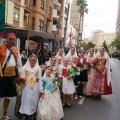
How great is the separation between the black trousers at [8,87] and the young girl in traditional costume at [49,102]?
0.67 metres

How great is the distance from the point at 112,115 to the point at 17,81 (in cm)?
312

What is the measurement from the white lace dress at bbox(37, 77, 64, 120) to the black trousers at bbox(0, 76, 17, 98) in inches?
26.3

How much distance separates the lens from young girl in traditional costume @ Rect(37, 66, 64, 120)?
605 cm

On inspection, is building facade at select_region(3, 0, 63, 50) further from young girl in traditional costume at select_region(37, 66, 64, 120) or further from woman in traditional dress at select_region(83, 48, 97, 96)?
young girl in traditional costume at select_region(37, 66, 64, 120)

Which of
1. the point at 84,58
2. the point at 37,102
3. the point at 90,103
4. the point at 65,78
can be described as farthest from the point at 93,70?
the point at 37,102

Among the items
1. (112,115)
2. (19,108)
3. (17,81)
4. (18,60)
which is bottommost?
(112,115)

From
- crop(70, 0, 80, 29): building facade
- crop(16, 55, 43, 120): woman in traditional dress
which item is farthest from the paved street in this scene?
crop(70, 0, 80, 29): building facade

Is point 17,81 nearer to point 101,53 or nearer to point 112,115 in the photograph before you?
point 112,115

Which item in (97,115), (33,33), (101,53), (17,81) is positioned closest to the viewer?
(17,81)

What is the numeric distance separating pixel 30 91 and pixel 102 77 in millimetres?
4522

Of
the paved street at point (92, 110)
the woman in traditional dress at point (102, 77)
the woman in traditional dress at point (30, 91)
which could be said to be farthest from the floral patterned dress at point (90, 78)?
the woman in traditional dress at point (30, 91)

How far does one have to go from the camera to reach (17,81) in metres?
5.77

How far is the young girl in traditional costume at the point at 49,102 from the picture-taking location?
6.05 metres

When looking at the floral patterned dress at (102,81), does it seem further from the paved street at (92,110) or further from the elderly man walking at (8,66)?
the elderly man walking at (8,66)
